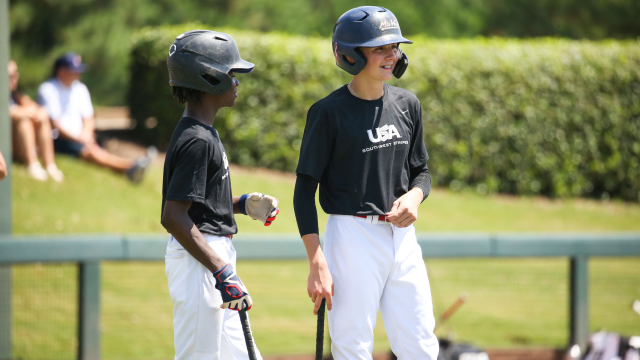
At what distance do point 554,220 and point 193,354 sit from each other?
8716 mm

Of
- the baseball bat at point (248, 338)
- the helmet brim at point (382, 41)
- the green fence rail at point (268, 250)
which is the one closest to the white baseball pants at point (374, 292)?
the baseball bat at point (248, 338)

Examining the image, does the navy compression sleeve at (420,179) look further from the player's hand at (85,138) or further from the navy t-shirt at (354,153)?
the player's hand at (85,138)

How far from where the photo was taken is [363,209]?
282cm

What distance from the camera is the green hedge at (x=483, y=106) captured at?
1005cm

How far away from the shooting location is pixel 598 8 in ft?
59.3

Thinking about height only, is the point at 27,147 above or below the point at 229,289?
below

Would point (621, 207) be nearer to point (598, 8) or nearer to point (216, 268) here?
point (598, 8)

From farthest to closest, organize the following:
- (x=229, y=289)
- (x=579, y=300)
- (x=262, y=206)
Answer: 1. (x=579, y=300)
2. (x=262, y=206)
3. (x=229, y=289)

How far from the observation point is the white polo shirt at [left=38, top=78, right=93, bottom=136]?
8.05m

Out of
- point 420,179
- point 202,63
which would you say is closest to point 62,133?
point 202,63

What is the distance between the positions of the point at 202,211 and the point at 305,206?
432 mm

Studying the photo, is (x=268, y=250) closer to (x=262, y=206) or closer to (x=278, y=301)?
(x=278, y=301)

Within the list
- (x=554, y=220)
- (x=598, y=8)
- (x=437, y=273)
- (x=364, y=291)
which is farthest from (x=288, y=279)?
(x=598, y=8)

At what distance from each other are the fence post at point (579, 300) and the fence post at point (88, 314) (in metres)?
3.63
